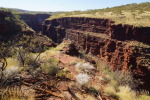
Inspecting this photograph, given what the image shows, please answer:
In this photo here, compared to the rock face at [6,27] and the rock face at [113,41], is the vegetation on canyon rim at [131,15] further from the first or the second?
the rock face at [6,27]

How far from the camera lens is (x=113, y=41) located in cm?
2630

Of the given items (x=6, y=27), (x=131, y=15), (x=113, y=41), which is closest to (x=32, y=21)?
(x=6, y=27)

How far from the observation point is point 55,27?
155 feet

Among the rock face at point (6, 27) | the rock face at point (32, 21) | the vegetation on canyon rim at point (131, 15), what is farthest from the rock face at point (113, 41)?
the rock face at point (32, 21)

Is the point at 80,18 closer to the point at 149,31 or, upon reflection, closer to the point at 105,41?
the point at 105,41

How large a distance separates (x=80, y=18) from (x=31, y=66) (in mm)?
32484

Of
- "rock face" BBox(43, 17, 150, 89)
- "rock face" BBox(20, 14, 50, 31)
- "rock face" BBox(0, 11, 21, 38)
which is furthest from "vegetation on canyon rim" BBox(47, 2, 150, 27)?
"rock face" BBox(20, 14, 50, 31)

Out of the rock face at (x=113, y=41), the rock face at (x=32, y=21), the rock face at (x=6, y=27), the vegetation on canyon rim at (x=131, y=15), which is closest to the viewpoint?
the rock face at (x=113, y=41)

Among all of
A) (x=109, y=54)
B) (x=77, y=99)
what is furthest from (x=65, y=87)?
(x=109, y=54)

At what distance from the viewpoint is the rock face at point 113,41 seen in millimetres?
20066

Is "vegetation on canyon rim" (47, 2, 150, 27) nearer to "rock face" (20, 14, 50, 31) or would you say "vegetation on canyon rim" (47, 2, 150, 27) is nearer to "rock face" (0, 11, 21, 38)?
"rock face" (0, 11, 21, 38)

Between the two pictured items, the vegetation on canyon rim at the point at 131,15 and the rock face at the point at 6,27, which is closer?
the vegetation on canyon rim at the point at 131,15

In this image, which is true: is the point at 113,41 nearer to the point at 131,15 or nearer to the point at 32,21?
the point at 131,15

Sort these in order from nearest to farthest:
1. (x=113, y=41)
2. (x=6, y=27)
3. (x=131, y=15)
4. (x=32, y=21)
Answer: (x=113, y=41), (x=6, y=27), (x=131, y=15), (x=32, y=21)
